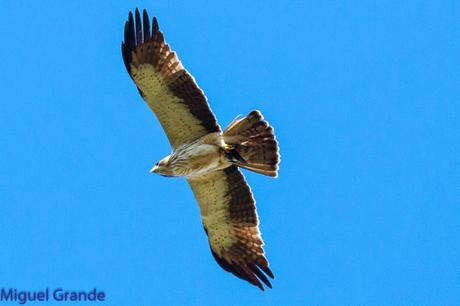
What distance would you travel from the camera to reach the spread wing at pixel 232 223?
46.5 feet

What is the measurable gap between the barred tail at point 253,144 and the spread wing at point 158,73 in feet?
1.26

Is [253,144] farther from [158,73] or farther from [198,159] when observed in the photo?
[158,73]

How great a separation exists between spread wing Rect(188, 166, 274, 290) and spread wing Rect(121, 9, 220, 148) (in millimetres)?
997

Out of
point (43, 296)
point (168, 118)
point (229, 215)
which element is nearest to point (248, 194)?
point (229, 215)

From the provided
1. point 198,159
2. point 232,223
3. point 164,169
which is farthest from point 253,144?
point 232,223

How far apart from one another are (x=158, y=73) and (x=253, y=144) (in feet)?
4.74

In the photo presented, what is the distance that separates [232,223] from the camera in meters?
14.4

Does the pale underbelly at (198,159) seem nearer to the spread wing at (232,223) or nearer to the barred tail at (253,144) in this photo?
the barred tail at (253,144)

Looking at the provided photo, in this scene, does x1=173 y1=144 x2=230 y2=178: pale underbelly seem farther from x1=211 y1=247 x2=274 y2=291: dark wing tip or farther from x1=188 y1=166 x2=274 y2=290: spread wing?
x1=211 y1=247 x2=274 y2=291: dark wing tip

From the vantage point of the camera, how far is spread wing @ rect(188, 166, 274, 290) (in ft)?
46.5

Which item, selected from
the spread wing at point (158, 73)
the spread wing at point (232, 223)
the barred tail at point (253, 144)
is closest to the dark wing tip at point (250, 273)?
the spread wing at point (232, 223)

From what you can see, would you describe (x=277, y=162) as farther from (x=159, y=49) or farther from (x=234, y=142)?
(x=159, y=49)

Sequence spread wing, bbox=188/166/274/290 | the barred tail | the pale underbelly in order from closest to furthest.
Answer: the barred tail → the pale underbelly → spread wing, bbox=188/166/274/290

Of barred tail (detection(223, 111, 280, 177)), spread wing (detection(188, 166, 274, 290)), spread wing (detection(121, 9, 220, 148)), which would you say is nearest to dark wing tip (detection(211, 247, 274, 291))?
spread wing (detection(188, 166, 274, 290))
